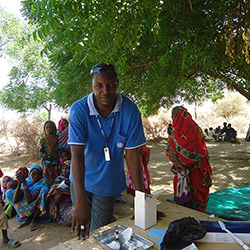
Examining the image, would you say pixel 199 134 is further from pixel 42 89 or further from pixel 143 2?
pixel 42 89

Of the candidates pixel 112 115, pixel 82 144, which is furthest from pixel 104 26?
pixel 82 144

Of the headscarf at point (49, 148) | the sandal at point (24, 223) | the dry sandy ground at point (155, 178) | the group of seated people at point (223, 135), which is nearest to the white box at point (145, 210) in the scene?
the dry sandy ground at point (155, 178)

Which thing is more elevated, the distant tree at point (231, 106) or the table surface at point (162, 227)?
the distant tree at point (231, 106)

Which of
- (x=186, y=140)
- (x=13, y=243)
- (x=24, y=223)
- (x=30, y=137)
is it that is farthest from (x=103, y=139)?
(x=30, y=137)

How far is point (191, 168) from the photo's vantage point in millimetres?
3193

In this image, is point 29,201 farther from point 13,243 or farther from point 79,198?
point 79,198

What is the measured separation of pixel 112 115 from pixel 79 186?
58cm

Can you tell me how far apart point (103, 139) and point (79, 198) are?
46 centimetres

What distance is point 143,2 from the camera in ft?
9.19

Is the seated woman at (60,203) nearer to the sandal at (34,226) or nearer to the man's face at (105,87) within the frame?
the sandal at (34,226)

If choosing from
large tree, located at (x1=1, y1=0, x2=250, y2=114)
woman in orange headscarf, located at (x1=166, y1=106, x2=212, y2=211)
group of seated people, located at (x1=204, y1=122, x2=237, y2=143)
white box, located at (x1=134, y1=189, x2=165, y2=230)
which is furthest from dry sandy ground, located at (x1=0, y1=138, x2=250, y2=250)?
group of seated people, located at (x1=204, y1=122, x2=237, y2=143)

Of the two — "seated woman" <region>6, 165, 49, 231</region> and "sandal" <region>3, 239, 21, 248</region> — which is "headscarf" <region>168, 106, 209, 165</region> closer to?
"seated woman" <region>6, 165, 49, 231</region>

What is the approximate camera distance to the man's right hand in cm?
143

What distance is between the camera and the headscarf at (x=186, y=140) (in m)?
3.17
